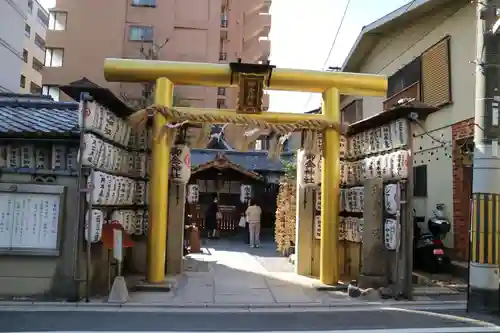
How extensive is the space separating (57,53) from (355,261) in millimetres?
34870

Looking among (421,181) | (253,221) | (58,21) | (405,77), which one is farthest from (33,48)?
(421,181)

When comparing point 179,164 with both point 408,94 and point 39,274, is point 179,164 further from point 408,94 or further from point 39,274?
point 408,94

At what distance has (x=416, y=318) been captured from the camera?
825 cm

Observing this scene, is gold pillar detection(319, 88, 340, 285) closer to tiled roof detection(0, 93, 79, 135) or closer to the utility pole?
the utility pole

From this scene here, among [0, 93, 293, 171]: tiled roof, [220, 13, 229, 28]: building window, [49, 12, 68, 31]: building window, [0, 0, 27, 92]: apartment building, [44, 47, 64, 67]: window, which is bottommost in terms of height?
[0, 93, 293, 171]: tiled roof

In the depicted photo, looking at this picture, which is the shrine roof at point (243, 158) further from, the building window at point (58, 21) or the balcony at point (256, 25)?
the balcony at point (256, 25)

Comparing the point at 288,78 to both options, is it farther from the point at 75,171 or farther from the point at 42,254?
the point at 42,254

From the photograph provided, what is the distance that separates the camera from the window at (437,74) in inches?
535

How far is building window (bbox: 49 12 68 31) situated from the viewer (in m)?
38.8

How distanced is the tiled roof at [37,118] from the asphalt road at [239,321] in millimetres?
3540

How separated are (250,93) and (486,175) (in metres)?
5.36

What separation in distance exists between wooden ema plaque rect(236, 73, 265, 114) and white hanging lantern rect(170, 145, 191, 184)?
2.03 metres

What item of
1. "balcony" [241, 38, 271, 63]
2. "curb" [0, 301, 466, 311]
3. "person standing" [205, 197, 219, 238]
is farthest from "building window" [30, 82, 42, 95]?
"curb" [0, 301, 466, 311]

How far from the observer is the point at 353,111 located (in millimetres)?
21688
